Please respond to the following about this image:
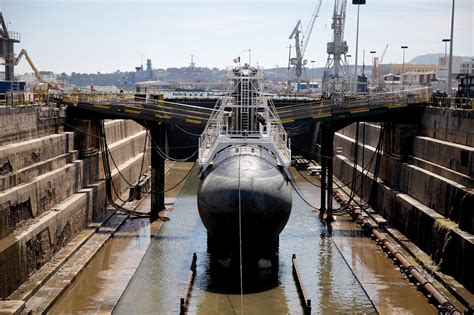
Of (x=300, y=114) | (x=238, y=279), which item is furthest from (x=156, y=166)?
(x=238, y=279)

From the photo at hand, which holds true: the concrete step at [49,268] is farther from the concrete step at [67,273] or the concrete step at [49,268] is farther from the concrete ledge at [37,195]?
the concrete ledge at [37,195]

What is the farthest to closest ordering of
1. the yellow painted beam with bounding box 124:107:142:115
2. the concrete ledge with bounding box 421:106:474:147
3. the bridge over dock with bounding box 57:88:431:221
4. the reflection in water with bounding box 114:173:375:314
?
the bridge over dock with bounding box 57:88:431:221
the yellow painted beam with bounding box 124:107:142:115
the concrete ledge with bounding box 421:106:474:147
the reflection in water with bounding box 114:173:375:314

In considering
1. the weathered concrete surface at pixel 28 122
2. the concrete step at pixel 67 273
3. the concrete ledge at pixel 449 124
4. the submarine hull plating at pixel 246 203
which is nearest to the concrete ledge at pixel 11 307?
the concrete step at pixel 67 273

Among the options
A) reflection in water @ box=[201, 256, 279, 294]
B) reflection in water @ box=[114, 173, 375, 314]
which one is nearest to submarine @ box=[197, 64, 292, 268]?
reflection in water @ box=[201, 256, 279, 294]

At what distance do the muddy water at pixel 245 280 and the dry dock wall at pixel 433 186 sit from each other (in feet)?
8.58

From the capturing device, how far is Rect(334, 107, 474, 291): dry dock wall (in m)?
31.1

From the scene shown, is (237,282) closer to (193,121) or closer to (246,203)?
(246,203)

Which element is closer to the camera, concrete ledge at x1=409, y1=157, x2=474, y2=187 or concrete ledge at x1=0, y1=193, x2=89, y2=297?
concrete ledge at x1=0, y1=193, x2=89, y2=297

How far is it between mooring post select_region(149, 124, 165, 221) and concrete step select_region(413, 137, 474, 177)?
18040 millimetres

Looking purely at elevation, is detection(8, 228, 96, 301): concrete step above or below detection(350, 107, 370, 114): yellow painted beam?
below

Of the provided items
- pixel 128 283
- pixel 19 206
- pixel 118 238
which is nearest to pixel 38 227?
pixel 19 206

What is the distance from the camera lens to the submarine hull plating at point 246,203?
29.4 m

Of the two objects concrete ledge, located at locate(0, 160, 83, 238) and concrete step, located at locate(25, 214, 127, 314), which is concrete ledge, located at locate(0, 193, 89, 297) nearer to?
concrete ledge, located at locate(0, 160, 83, 238)

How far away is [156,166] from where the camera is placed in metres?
46.0
